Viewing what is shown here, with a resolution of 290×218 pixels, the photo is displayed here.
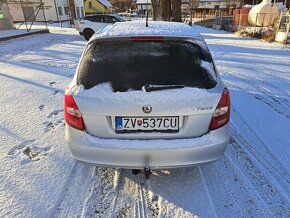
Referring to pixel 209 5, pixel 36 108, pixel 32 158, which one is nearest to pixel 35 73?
pixel 36 108

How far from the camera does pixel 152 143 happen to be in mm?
2379

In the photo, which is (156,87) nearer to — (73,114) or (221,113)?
(221,113)

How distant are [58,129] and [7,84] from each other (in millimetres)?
3492

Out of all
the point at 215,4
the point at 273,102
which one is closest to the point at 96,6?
the point at 215,4

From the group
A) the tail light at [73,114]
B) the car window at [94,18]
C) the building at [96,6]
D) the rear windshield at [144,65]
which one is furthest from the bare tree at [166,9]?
the building at [96,6]

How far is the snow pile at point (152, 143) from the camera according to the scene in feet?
7.76

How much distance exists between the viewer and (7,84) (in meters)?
6.58

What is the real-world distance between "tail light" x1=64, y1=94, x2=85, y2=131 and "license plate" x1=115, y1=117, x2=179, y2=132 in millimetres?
371

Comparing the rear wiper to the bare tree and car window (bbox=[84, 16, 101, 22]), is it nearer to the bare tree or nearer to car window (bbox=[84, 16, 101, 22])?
the bare tree

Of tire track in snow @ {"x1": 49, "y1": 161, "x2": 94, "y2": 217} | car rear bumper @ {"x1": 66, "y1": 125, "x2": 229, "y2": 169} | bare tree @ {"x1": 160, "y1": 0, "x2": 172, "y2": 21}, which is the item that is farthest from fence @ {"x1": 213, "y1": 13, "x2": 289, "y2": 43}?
tire track in snow @ {"x1": 49, "y1": 161, "x2": 94, "y2": 217}

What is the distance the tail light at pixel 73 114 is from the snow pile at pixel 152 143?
0.22 meters

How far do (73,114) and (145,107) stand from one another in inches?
28.7

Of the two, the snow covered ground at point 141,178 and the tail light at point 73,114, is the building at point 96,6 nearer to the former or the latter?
the snow covered ground at point 141,178

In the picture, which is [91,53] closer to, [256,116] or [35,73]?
[256,116]
